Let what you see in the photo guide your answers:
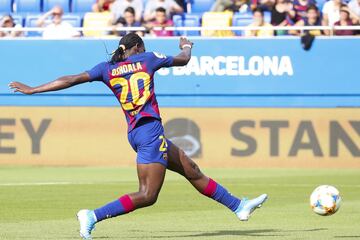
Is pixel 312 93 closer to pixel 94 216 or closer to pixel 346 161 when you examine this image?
pixel 346 161

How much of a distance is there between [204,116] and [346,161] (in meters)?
3.00

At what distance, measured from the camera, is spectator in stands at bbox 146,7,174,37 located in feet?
76.1

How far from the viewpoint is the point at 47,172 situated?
71.9ft

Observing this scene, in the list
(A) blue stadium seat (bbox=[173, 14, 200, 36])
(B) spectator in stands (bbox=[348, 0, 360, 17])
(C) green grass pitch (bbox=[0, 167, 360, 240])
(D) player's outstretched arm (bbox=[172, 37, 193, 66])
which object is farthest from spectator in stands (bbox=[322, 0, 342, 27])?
(D) player's outstretched arm (bbox=[172, 37, 193, 66])

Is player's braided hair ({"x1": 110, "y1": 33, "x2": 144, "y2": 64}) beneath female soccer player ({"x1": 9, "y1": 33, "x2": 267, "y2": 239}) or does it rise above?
above

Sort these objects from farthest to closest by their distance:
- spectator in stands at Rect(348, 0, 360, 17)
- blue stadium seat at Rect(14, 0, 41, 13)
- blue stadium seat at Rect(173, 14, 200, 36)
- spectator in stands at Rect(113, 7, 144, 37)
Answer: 1. blue stadium seat at Rect(14, 0, 41, 13)
2. blue stadium seat at Rect(173, 14, 200, 36)
3. spectator in stands at Rect(113, 7, 144, 37)
4. spectator in stands at Rect(348, 0, 360, 17)

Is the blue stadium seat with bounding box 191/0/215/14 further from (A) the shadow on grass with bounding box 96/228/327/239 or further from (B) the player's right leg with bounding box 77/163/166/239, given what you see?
(B) the player's right leg with bounding box 77/163/166/239

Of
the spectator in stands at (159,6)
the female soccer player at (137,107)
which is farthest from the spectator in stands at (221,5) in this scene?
the female soccer player at (137,107)

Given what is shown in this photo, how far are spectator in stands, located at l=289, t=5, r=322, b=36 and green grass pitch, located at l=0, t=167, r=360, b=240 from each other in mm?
3035

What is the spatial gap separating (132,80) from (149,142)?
2.17 ft

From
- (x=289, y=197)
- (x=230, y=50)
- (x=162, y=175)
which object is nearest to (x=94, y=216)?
(x=162, y=175)

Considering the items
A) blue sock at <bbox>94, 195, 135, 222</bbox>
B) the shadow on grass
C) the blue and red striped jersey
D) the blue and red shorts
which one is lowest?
the shadow on grass

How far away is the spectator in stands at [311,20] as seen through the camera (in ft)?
74.8

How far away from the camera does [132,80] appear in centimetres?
1150
